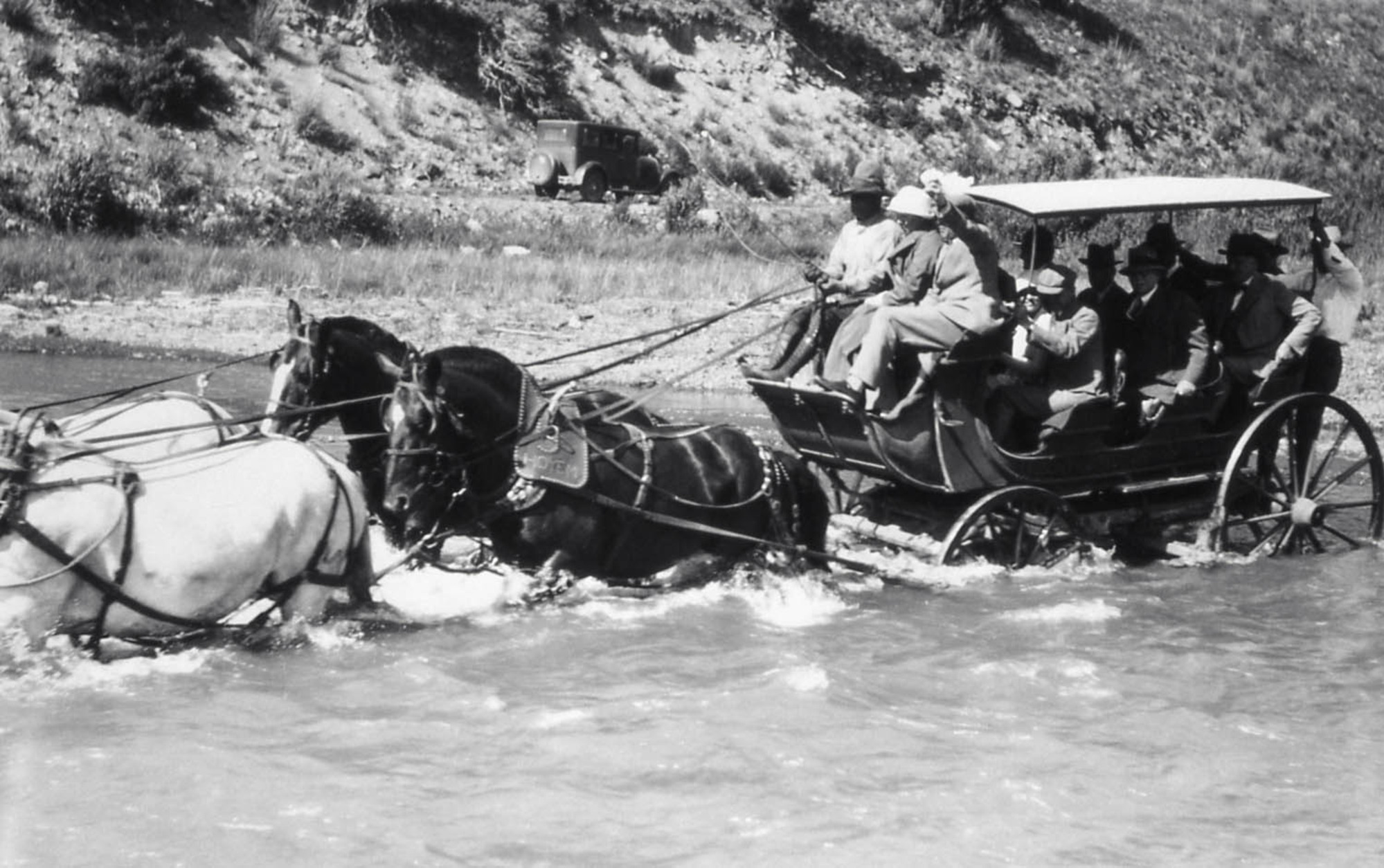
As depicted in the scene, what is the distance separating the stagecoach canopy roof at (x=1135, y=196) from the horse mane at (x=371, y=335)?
150 inches

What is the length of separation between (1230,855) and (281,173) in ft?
90.6

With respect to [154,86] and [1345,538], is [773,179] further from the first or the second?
[1345,538]

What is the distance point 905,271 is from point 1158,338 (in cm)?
199

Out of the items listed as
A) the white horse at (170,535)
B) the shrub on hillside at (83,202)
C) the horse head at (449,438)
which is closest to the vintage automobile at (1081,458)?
the horse head at (449,438)

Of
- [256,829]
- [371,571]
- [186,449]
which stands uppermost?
[186,449]

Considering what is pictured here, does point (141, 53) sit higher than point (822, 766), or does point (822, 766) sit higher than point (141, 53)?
point (141, 53)

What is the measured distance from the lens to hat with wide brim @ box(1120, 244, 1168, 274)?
38.0 ft

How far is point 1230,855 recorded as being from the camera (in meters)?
7.11

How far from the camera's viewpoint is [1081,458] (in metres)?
11.1

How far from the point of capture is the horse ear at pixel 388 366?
28.3ft

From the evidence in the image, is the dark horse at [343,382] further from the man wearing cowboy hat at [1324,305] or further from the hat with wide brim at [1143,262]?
the man wearing cowboy hat at [1324,305]

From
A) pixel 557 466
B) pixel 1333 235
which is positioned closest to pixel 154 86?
pixel 1333 235

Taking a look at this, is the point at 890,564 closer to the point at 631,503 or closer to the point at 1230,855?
the point at 631,503

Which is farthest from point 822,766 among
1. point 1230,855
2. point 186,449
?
point 186,449
